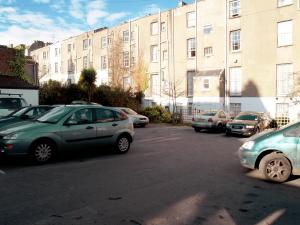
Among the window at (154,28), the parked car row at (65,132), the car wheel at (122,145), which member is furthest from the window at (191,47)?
the car wheel at (122,145)

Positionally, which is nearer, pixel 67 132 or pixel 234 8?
pixel 67 132

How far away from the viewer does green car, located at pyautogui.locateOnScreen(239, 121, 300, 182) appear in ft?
25.9

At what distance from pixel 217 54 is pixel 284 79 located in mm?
6898

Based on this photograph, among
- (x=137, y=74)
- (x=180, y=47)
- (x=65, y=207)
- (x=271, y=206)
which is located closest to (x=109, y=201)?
(x=65, y=207)

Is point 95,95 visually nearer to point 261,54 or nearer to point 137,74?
point 137,74

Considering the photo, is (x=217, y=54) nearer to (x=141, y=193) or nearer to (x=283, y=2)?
(x=283, y=2)

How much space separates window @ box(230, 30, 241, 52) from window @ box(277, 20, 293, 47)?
3.74 metres

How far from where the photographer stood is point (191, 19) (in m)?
36.2

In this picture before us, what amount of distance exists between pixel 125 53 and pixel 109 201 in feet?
128

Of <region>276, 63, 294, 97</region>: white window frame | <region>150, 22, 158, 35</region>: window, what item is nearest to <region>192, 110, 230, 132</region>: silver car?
<region>276, 63, 294, 97</region>: white window frame

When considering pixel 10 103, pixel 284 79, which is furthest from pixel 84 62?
pixel 10 103

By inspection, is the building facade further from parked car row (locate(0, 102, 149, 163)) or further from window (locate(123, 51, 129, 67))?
parked car row (locate(0, 102, 149, 163))

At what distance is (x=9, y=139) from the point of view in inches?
366

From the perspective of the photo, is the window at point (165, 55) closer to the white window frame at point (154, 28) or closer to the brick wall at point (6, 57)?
the white window frame at point (154, 28)
